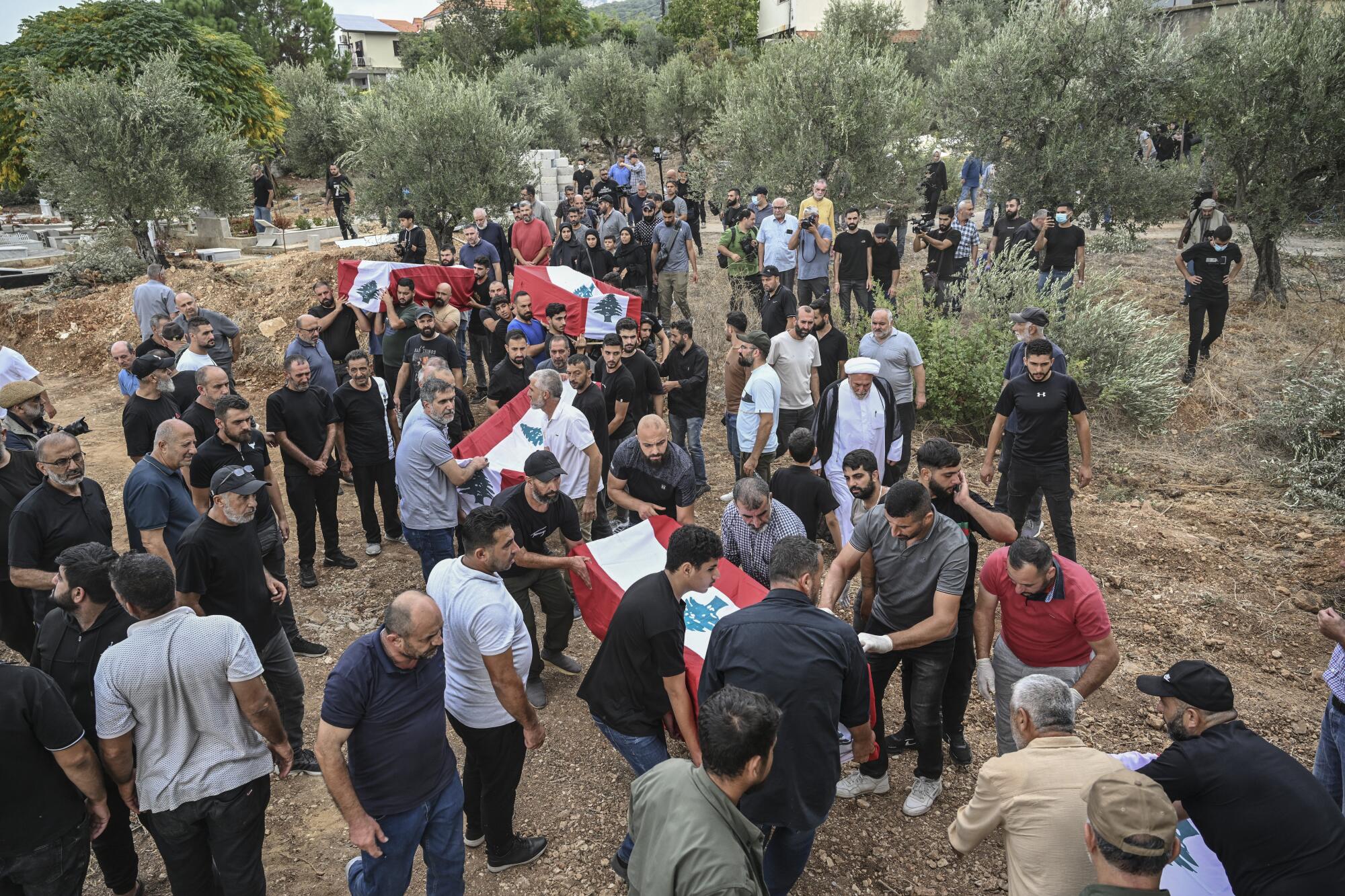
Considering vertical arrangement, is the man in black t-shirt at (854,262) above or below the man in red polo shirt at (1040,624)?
above

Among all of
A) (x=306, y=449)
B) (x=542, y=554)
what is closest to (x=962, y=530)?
(x=542, y=554)

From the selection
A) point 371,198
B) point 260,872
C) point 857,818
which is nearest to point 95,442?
point 371,198

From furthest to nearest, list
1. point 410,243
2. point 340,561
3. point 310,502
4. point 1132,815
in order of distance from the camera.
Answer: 1. point 410,243
2. point 340,561
3. point 310,502
4. point 1132,815

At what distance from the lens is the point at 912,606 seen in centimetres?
470

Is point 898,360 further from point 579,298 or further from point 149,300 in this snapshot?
point 149,300

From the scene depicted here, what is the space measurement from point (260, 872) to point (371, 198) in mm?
14102

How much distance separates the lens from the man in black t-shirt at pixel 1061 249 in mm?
12016

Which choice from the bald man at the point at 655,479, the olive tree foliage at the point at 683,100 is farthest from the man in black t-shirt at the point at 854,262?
the olive tree foliage at the point at 683,100

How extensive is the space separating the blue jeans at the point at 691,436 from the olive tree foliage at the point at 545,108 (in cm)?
2256

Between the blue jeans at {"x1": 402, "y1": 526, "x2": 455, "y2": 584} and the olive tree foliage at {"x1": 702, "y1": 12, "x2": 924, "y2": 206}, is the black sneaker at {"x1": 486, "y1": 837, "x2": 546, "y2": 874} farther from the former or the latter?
the olive tree foliage at {"x1": 702, "y1": 12, "x2": 924, "y2": 206}

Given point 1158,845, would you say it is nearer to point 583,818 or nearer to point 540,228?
point 583,818

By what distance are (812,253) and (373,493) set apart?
714 centimetres

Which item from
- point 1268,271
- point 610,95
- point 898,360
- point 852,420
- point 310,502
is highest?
point 610,95

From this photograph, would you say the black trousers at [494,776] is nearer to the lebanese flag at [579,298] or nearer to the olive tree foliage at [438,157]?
the lebanese flag at [579,298]
